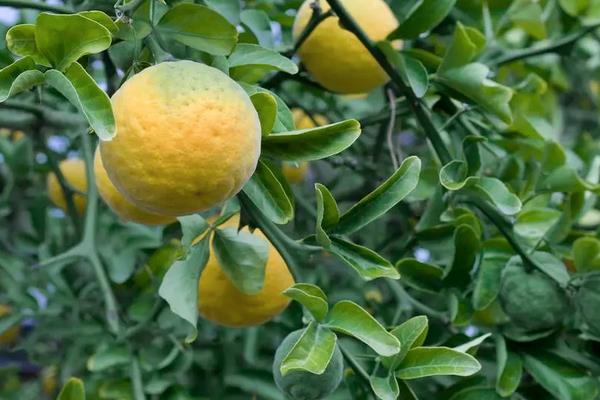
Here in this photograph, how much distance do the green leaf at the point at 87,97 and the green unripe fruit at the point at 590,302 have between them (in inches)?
22.5

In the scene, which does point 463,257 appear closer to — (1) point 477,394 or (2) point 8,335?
(1) point 477,394

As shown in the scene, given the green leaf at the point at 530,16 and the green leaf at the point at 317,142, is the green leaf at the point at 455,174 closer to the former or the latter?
the green leaf at the point at 317,142

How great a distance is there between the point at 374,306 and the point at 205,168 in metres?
0.70

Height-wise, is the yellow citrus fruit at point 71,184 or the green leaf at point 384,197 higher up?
the green leaf at point 384,197

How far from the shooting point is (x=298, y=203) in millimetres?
1361

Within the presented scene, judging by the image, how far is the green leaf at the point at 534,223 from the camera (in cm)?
107

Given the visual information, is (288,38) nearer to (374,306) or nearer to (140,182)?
(374,306)

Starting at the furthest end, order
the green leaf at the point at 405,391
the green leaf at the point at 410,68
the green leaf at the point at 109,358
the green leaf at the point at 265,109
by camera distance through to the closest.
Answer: the green leaf at the point at 109,358
the green leaf at the point at 410,68
the green leaf at the point at 405,391
the green leaf at the point at 265,109

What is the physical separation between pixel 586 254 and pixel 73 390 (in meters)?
0.56

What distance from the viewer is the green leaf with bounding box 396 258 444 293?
1.08 meters

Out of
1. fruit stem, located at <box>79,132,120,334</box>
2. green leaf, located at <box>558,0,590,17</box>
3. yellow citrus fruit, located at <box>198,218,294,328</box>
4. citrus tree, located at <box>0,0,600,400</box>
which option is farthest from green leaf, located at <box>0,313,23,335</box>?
green leaf, located at <box>558,0,590,17</box>

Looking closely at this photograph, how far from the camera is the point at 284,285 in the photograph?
3.35 ft

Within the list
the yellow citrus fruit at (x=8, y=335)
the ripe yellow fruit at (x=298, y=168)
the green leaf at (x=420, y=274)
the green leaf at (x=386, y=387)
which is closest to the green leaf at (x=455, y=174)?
the green leaf at (x=420, y=274)

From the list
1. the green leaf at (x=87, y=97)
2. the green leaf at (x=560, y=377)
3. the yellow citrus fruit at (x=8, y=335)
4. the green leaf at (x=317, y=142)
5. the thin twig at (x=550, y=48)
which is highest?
the green leaf at (x=87, y=97)
